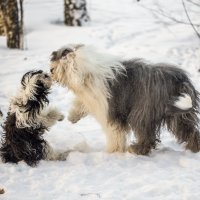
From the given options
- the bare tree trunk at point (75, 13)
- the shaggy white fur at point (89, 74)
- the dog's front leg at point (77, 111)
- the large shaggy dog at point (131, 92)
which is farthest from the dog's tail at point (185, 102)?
the bare tree trunk at point (75, 13)

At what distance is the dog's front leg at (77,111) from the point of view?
555cm

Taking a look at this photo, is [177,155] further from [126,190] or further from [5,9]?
[5,9]

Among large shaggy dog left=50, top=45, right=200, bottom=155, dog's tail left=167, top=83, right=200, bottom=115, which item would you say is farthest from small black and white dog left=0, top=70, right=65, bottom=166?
dog's tail left=167, top=83, right=200, bottom=115

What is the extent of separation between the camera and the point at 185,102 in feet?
16.4


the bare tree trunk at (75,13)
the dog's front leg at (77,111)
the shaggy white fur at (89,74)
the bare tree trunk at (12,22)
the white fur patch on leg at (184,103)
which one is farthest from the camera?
the bare tree trunk at (75,13)

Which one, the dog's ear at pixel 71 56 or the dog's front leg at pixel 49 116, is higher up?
the dog's ear at pixel 71 56

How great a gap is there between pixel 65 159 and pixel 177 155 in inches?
49.0

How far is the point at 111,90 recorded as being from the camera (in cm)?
526

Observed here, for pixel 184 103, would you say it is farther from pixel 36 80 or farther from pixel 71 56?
pixel 36 80

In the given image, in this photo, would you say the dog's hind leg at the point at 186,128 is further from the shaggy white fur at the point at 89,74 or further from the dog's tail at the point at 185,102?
the shaggy white fur at the point at 89,74

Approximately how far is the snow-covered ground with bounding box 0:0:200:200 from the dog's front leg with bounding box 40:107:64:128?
43cm

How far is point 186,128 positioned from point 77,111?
1252 mm

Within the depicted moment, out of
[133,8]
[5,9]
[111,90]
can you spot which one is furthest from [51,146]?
[133,8]

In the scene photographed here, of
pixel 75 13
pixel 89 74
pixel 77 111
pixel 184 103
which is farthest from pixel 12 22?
pixel 184 103
